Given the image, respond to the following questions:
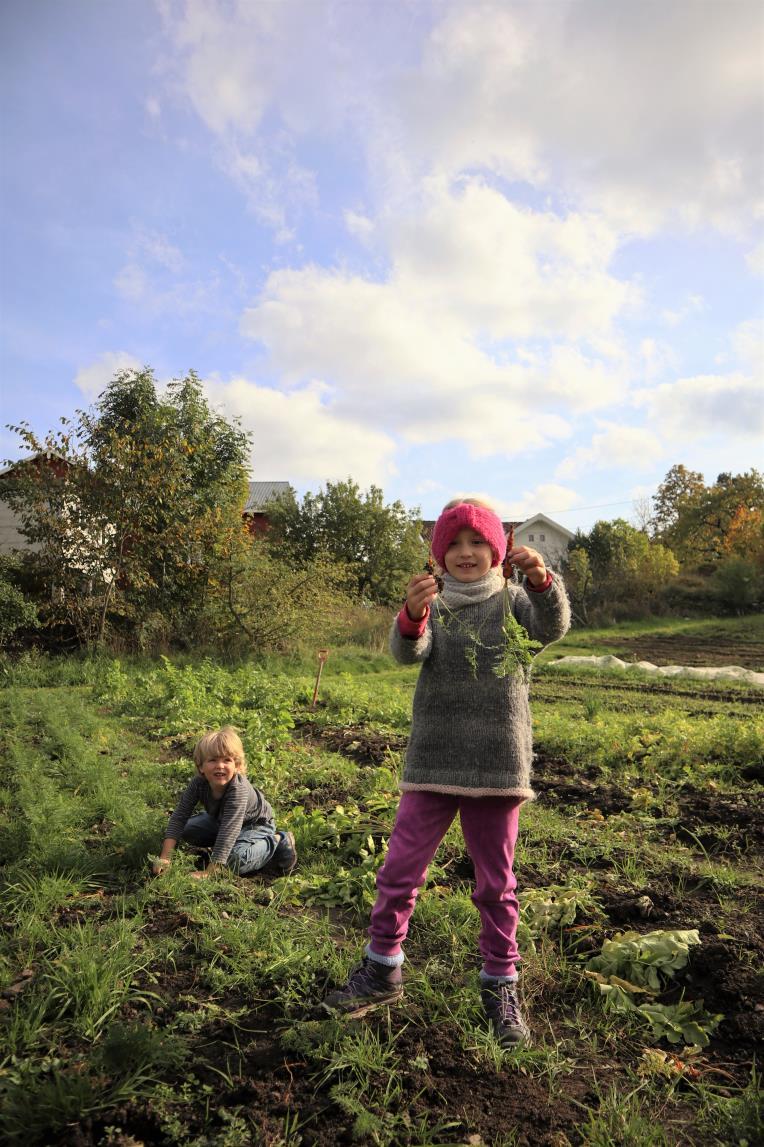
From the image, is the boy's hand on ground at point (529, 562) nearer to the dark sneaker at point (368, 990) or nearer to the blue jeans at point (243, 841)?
the dark sneaker at point (368, 990)

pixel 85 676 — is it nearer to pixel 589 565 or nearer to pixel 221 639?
pixel 221 639

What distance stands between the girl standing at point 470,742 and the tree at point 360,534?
82.0ft

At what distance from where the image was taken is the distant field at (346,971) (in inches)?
82.7

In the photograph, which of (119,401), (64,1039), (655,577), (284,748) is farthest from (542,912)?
(655,577)

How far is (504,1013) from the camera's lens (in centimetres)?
251

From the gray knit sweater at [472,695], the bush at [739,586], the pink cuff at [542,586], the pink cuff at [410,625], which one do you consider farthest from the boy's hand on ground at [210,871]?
the bush at [739,586]

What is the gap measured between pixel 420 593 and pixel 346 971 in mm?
1545

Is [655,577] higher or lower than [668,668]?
→ higher

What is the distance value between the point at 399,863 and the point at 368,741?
479 cm

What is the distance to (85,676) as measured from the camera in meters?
11.9

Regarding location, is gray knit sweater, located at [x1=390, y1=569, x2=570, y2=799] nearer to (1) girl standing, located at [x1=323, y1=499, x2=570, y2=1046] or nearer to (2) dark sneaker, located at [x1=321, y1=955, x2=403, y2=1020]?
(1) girl standing, located at [x1=323, y1=499, x2=570, y2=1046]

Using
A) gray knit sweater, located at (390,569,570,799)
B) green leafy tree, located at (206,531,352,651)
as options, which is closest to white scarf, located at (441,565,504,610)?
gray knit sweater, located at (390,569,570,799)

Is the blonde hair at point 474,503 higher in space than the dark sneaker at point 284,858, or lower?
higher

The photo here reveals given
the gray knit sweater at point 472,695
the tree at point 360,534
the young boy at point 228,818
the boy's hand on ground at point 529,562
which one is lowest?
the young boy at point 228,818
